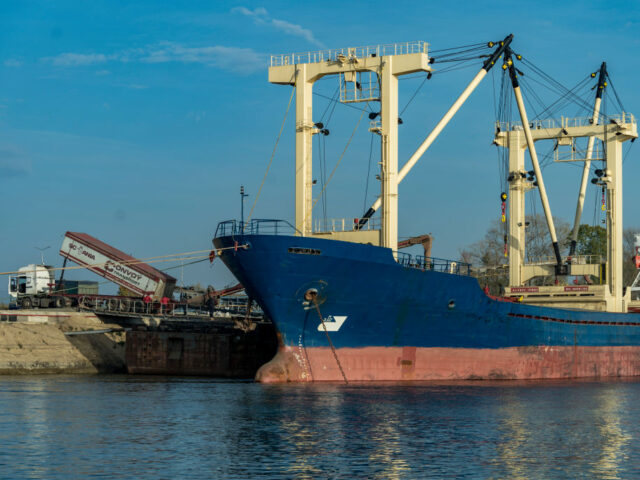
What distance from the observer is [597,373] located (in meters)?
43.4

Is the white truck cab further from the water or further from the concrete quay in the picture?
the water

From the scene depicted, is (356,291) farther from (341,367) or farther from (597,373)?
(597,373)

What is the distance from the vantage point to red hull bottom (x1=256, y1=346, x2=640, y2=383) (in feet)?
109

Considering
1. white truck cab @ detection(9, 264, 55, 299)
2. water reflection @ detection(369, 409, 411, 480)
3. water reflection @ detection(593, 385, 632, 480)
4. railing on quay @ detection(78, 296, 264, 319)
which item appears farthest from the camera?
white truck cab @ detection(9, 264, 55, 299)

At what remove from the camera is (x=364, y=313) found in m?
33.5

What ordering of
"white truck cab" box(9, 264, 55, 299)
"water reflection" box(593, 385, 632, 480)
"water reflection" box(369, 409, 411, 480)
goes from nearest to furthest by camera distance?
"water reflection" box(369, 409, 411, 480)
"water reflection" box(593, 385, 632, 480)
"white truck cab" box(9, 264, 55, 299)

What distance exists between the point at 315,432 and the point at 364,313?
37.3ft

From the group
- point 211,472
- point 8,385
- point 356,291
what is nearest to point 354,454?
point 211,472

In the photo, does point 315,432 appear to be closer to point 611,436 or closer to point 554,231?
point 611,436

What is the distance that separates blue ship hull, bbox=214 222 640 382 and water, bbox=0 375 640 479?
1.53 meters

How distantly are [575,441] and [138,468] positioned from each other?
35.7 ft

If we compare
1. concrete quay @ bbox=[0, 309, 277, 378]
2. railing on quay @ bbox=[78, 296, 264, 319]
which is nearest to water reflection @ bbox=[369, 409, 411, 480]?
concrete quay @ bbox=[0, 309, 277, 378]

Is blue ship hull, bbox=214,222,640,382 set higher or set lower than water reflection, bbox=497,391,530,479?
higher

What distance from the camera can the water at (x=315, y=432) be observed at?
18422 mm
